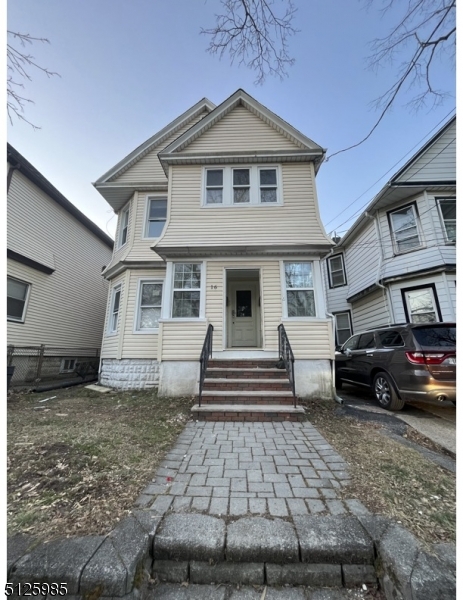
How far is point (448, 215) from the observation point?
902 cm

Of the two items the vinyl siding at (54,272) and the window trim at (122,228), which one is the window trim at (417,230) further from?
the vinyl siding at (54,272)

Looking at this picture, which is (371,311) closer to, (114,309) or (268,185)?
(268,185)

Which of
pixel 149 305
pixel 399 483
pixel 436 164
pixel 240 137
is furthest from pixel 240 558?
pixel 436 164

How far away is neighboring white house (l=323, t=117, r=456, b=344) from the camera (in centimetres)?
859

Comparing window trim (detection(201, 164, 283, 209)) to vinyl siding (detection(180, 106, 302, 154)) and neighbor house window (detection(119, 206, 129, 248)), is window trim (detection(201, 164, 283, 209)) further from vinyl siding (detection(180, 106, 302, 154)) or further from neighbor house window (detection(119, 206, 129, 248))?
neighbor house window (detection(119, 206, 129, 248))

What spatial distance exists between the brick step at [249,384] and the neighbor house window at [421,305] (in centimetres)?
651

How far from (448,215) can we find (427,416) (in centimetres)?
768

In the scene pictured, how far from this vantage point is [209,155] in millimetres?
7875

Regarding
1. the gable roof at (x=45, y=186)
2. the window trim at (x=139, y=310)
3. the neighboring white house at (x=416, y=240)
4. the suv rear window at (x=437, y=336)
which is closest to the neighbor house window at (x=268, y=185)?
the neighboring white house at (x=416, y=240)

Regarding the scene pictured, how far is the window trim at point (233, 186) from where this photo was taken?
25.2ft

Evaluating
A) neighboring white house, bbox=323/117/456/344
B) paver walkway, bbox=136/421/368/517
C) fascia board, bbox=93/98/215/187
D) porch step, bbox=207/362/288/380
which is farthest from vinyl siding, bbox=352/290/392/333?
fascia board, bbox=93/98/215/187

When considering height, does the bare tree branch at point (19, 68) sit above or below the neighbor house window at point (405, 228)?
below

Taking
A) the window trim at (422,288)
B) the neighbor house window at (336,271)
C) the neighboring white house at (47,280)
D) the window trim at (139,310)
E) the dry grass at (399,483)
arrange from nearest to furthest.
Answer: the dry grass at (399,483), the window trim at (139,310), the window trim at (422,288), the neighboring white house at (47,280), the neighbor house window at (336,271)

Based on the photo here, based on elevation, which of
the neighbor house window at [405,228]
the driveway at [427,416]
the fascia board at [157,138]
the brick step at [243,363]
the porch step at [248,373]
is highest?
the fascia board at [157,138]
